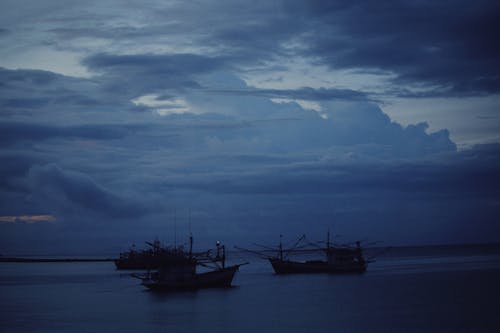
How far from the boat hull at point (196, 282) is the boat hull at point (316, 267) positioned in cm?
3030

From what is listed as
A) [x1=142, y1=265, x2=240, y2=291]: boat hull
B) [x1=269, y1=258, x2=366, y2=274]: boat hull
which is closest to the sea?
[x1=142, y1=265, x2=240, y2=291]: boat hull

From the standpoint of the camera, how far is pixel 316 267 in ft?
323

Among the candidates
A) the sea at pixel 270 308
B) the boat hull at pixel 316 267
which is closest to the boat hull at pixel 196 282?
the sea at pixel 270 308

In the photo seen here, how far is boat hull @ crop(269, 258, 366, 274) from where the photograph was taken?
9669cm

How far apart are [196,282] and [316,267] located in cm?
3630

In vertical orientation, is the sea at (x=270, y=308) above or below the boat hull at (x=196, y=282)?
below

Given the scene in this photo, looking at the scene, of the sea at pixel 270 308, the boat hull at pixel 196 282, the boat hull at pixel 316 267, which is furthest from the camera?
the boat hull at pixel 316 267

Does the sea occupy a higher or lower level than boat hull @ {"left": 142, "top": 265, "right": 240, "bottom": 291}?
lower

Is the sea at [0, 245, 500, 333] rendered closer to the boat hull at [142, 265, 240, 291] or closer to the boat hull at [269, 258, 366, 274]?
the boat hull at [142, 265, 240, 291]

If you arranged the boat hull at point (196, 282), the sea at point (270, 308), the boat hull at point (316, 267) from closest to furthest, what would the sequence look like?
the sea at point (270, 308) → the boat hull at point (196, 282) → the boat hull at point (316, 267)

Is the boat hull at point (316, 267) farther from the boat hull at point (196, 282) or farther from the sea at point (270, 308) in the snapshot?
the boat hull at point (196, 282)

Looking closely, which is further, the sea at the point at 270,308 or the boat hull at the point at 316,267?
the boat hull at the point at 316,267

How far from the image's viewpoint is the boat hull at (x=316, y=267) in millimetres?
96688

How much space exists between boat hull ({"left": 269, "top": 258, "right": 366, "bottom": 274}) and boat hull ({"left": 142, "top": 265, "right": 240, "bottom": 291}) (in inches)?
1193
